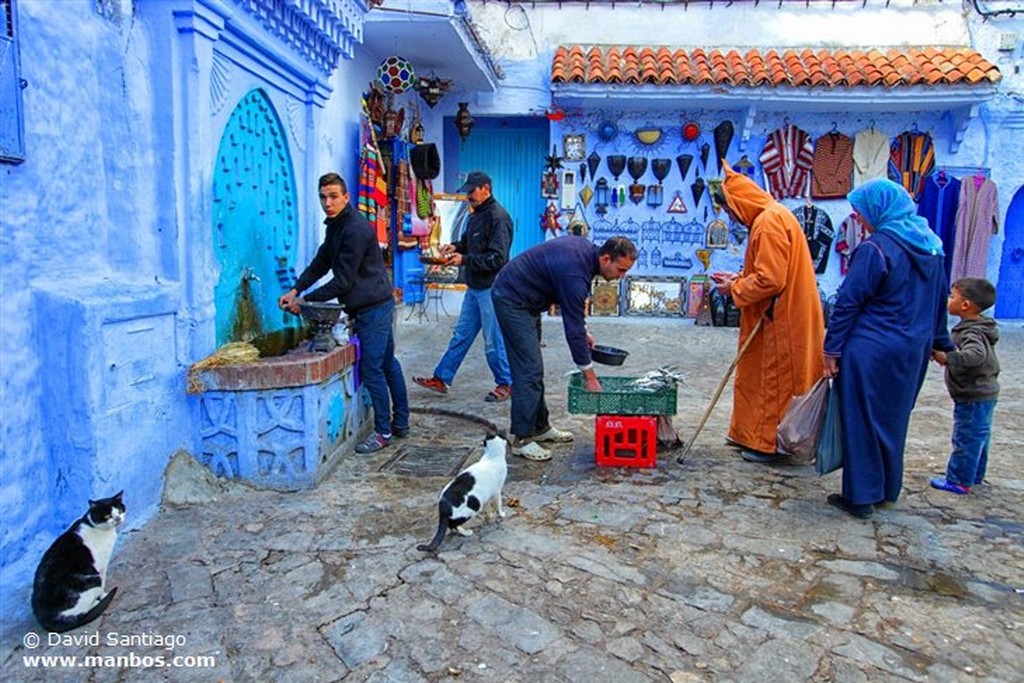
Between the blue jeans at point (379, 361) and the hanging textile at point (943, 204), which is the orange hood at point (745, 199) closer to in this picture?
the blue jeans at point (379, 361)

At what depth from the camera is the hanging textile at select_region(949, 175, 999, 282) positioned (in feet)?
35.1

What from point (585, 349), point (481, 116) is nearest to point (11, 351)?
point (585, 349)

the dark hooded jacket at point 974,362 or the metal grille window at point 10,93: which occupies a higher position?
the metal grille window at point 10,93

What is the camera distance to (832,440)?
12.8ft

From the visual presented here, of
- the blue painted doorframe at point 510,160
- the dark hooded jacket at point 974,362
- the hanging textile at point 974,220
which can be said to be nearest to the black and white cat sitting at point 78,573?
the dark hooded jacket at point 974,362

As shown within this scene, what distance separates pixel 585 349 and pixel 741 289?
102cm

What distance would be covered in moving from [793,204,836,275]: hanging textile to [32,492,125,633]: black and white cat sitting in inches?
411

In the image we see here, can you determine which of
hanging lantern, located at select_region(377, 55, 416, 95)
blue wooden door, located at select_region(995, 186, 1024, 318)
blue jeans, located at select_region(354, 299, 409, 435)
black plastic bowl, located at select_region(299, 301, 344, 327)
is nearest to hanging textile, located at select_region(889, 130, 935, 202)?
blue wooden door, located at select_region(995, 186, 1024, 318)

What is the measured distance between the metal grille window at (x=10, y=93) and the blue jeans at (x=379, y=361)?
2.23 meters

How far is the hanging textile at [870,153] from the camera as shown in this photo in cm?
1084

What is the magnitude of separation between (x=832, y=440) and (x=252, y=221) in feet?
12.0

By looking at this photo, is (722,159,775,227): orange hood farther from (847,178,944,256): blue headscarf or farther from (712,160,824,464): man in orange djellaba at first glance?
(847,178,944,256): blue headscarf

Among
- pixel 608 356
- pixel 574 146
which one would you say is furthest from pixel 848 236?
pixel 608 356

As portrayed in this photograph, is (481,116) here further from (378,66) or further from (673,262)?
(673,262)
